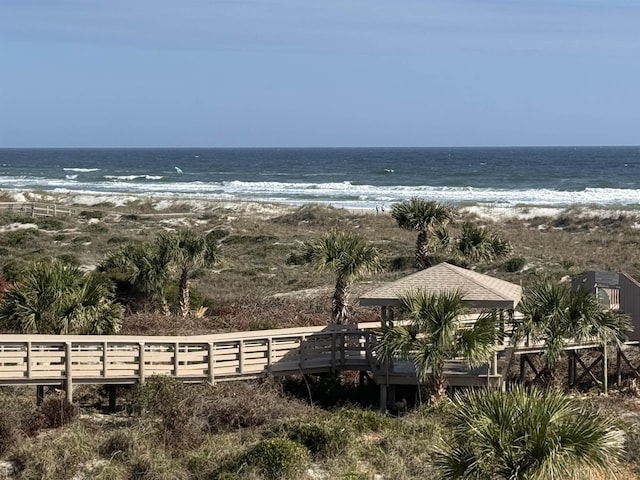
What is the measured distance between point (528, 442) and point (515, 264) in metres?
26.5

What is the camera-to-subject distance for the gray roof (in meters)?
18.9

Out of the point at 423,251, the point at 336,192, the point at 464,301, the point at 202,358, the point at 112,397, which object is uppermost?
the point at 464,301

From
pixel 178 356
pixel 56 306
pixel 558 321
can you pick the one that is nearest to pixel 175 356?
pixel 178 356

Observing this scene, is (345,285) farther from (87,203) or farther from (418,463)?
(87,203)

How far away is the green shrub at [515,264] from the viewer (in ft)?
121

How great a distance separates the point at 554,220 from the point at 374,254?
1575 inches

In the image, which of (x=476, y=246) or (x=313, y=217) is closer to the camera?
(x=476, y=246)

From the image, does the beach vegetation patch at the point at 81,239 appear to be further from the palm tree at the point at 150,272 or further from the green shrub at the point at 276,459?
the green shrub at the point at 276,459

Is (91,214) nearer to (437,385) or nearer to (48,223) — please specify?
(48,223)

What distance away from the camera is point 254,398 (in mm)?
17812

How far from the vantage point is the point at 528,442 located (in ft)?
35.8

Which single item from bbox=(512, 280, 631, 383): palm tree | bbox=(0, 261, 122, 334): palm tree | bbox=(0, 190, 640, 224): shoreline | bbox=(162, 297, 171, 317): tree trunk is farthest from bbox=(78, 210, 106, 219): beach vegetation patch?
bbox=(512, 280, 631, 383): palm tree

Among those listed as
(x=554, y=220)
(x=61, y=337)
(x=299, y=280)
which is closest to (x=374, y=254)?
(x=61, y=337)

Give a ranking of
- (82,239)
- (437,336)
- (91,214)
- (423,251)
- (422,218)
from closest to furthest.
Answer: (437,336)
(422,218)
(423,251)
(82,239)
(91,214)
